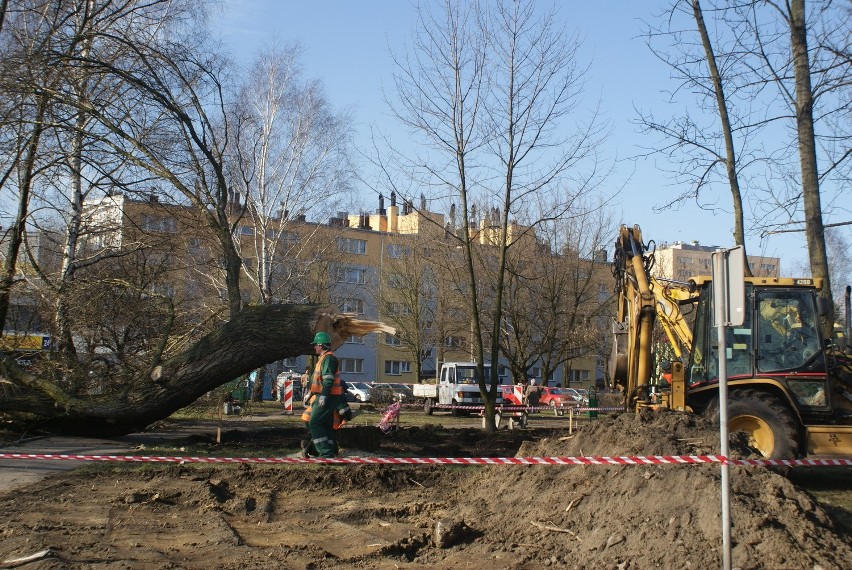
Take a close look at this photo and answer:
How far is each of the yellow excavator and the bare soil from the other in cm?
208

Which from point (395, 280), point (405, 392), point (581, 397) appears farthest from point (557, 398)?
point (395, 280)

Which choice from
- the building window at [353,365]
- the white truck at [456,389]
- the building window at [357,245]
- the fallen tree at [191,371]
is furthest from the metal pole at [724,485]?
the building window at [353,365]

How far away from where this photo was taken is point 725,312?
5895 mm

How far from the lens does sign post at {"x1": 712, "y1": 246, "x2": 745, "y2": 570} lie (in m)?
5.64

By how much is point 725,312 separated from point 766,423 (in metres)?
5.66

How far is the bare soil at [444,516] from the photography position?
6.14 m

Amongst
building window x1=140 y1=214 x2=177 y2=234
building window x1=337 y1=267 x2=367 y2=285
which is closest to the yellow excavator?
building window x1=140 y1=214 x2=177 y2=234

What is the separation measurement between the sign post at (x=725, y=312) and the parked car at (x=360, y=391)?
33.5 m

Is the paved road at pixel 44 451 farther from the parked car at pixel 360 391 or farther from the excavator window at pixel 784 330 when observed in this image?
the parked car at pixel 360 391

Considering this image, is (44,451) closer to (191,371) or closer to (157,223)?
(191,371)

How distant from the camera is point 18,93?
13.5 meters

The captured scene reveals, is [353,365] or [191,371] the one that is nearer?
[191,371]

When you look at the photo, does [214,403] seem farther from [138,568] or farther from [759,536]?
[759,536]

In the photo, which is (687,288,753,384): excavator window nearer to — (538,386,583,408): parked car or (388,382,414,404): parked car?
(538,386,583,408): parked car
